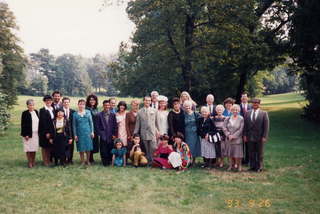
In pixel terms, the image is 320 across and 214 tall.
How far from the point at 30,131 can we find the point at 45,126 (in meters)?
0.46

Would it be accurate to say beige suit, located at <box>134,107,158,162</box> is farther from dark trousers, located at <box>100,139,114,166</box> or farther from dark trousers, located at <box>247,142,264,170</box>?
dark trousers, located at <box>247,142,264,170</box>

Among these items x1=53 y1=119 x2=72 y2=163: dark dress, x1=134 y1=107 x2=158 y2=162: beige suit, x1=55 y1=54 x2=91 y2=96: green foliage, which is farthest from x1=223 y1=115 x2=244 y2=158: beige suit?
x1=55 y1=54 x2=91 y2=96: green foliage

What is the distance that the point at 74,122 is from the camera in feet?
31.7

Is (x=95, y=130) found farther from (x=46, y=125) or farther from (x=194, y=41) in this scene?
(x=194, y=41)

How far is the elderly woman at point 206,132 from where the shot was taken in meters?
9.38

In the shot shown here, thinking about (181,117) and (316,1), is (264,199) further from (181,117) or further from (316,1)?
(316,1)

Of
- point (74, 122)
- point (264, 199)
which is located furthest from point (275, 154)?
point (74, 122)

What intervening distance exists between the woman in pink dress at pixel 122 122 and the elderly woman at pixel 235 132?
3.00 metres

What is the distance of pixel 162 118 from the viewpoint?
9711mm

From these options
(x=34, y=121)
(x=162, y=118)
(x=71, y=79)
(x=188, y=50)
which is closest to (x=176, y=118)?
(x=162, y=118)

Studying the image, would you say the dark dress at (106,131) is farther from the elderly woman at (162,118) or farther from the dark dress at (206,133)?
the dark dress at (206,133)
